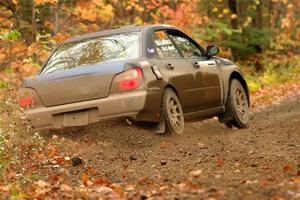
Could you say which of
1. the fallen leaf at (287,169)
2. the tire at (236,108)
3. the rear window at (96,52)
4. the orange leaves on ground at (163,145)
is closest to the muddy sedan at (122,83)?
the rear window at (96,52)

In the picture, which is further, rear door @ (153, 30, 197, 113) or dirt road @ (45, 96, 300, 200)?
rear door @ (153, 30, 197, 113)

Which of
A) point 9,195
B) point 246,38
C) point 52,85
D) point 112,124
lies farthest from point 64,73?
point 246,38

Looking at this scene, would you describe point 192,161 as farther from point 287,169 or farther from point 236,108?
point 236,108

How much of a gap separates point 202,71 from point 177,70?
0.87 metres

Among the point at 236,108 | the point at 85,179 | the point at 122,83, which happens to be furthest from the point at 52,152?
the point at 236,108

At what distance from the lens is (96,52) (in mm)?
8867

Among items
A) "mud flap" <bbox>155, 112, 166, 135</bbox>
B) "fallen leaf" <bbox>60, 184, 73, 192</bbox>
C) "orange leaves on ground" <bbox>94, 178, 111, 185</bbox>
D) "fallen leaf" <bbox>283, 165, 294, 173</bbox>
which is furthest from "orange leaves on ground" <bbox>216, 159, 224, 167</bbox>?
"mud flap" <bbox>155, 112, 166, 135</bbox>

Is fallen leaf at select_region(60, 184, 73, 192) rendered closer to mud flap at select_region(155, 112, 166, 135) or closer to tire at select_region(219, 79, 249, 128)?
mud flap at select_region(155, 112, 166, 135)

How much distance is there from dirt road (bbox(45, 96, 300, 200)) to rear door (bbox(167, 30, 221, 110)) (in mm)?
631

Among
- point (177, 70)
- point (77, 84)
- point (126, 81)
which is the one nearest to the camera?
point (126, 81)

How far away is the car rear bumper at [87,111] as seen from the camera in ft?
26.7

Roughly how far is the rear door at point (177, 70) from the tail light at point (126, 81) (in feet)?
1.97

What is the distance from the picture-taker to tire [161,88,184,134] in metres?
8.54

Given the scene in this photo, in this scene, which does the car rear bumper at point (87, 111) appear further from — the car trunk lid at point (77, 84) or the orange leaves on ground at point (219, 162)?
the orange leaves on ground at point (219, 162)
